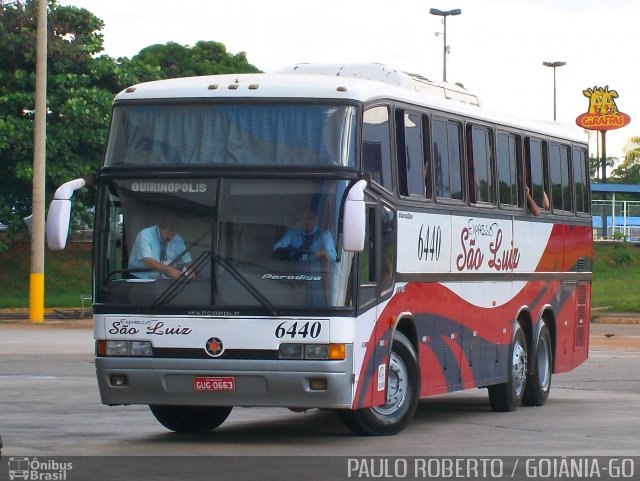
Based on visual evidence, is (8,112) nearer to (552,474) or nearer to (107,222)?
(107,222)

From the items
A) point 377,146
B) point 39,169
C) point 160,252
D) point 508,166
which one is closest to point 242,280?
point 160,252

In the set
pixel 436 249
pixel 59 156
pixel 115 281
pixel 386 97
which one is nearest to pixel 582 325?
pixel 436 249

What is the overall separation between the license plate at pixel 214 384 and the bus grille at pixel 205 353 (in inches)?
7.4

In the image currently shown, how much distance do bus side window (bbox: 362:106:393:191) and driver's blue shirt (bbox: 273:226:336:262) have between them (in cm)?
79

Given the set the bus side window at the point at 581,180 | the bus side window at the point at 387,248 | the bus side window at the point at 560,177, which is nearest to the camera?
the bus side window at the point at 387,248

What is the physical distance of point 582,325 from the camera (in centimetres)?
2073

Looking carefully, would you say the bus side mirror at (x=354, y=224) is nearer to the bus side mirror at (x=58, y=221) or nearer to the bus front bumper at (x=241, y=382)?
the bus front bumper at (x=241, y=382)

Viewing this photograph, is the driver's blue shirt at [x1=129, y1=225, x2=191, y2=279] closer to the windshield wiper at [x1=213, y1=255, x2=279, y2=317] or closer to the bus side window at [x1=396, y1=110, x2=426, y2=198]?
the windshield wiper at [x1=213, y1=255, x2=279, y2=317]

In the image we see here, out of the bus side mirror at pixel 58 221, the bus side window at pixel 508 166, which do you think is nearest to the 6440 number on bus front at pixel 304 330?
the bus side mirror at pixel 58 221

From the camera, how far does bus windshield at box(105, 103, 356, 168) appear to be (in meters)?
13.0

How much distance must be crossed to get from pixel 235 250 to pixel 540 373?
275 inches

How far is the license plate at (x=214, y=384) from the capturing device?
1271cm

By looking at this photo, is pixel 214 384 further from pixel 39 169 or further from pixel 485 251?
pixel 39 169

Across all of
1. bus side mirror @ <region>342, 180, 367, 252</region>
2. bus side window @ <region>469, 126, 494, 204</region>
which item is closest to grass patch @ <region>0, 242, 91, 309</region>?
bus side window @ <region>469, 126, 494, 204</region>
